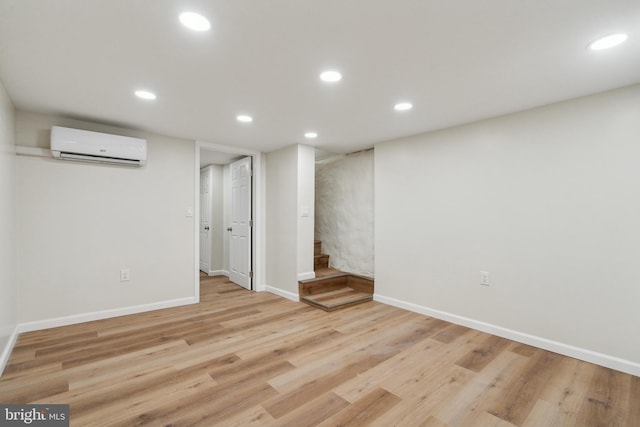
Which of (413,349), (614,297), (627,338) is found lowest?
(413,349)

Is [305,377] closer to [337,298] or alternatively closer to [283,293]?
[337,298]

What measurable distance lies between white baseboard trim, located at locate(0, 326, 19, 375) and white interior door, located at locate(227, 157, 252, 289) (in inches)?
102

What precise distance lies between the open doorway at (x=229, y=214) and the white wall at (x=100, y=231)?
0.26 metres

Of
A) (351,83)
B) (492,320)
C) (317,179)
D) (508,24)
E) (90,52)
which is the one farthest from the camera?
(317,179)

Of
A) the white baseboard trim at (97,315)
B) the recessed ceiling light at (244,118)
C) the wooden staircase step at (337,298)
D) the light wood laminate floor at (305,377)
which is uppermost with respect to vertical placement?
the recessed ceiling light at (244,118)

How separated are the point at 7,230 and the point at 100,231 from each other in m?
0.82

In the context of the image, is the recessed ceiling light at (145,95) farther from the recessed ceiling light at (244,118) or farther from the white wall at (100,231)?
the white wall at (100,231)

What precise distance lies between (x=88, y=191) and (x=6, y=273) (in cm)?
106

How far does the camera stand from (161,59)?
6.15 feet

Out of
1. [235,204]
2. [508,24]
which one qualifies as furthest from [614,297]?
[235,204]

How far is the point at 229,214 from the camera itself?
221 inches

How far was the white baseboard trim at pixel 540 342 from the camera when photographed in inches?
88.0

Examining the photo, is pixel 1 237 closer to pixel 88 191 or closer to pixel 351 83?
pixel 88 191

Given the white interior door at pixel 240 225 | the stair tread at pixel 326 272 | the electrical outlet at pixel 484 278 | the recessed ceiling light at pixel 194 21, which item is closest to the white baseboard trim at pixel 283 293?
the white interior door at pixel 240 225
